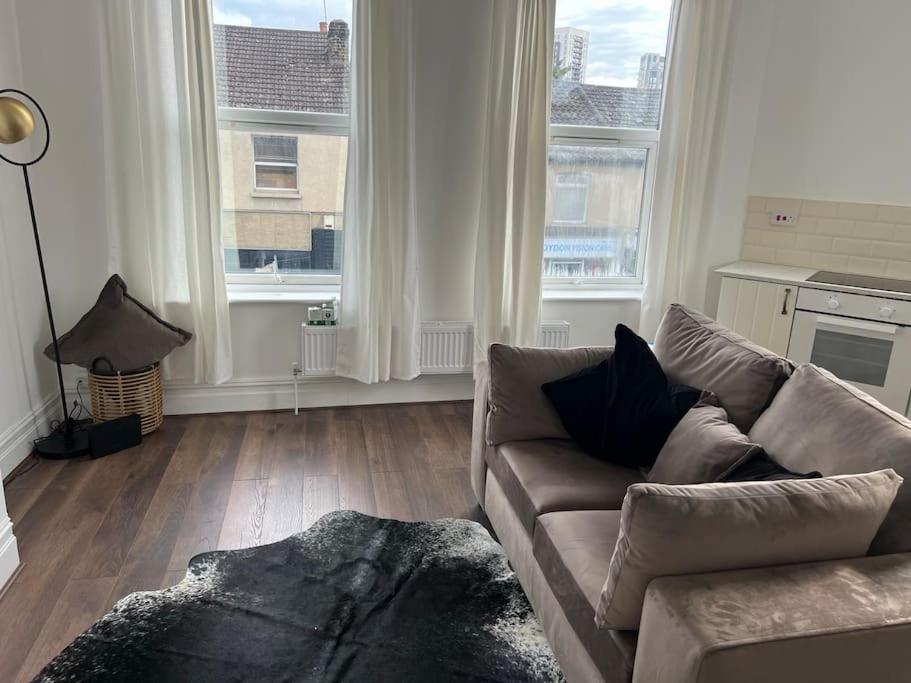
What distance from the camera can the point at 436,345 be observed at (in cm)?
372

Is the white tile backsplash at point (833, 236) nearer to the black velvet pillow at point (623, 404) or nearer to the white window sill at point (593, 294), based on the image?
the white window sill at point (593, 294)

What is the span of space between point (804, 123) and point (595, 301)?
1.59 meters

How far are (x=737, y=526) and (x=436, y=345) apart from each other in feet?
8.43

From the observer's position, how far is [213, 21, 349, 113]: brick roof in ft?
10.8

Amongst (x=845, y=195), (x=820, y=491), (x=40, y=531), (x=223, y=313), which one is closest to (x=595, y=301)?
(x=845, y=195)

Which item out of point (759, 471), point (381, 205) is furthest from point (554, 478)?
point (381, 205)

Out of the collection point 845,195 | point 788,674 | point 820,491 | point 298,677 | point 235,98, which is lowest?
point 298,677

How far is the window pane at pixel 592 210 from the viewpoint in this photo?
387cm

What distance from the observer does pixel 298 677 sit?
5.83ft

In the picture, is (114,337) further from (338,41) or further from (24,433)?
(338,41)

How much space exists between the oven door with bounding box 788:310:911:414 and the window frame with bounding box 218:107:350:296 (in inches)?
101

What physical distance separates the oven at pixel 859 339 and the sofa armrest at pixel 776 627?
7.80 ft

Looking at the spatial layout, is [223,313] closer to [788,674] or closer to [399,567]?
[399,567]

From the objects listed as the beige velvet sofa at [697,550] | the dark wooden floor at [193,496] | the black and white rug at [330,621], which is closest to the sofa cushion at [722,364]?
the beige velvet sofa at [697,550]
